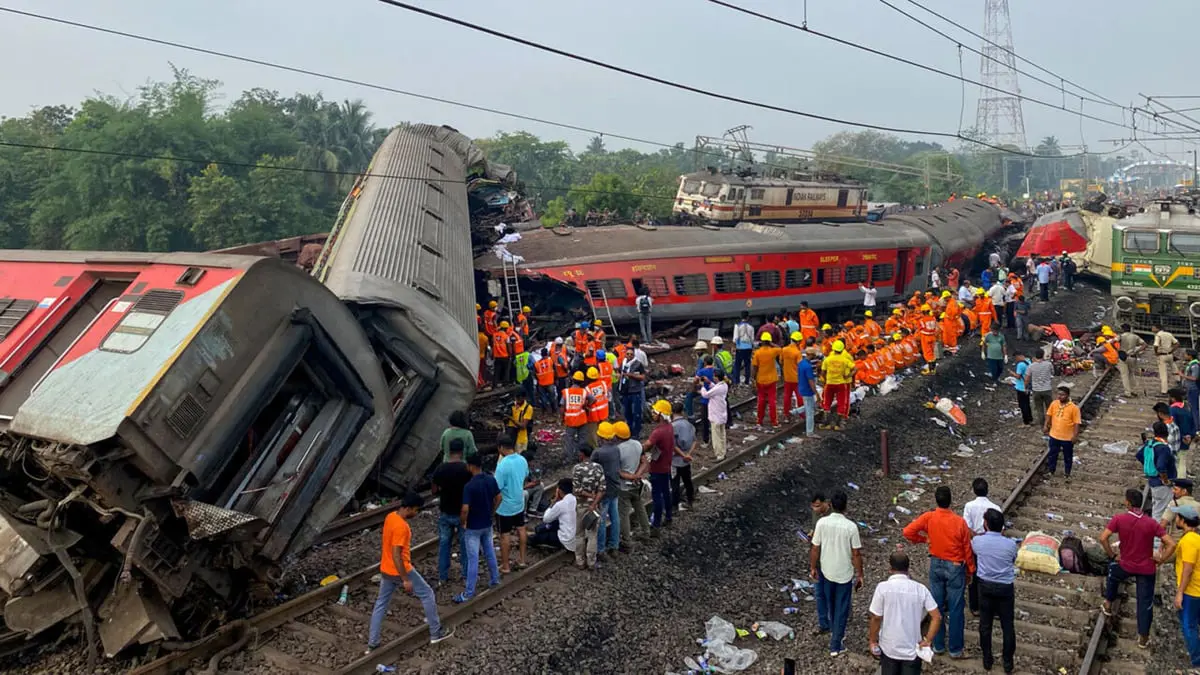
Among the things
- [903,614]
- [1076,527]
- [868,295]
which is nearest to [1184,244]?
[868,295]

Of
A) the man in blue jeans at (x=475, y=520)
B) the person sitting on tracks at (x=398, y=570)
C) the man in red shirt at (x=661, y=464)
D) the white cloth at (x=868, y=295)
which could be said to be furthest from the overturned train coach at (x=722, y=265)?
the person sitting on tracks at (x=398, y=570)

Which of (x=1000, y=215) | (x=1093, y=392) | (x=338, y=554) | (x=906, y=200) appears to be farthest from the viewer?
(x=906, y=200)

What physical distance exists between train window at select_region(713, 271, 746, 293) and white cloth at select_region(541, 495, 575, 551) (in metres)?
12.3

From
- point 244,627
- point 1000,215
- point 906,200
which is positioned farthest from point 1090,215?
point 906,200

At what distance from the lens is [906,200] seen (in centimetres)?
7206

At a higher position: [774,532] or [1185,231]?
[1185,231]

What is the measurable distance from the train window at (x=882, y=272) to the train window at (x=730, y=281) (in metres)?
5.02

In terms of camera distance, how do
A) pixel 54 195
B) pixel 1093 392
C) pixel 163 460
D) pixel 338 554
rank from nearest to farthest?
1. pixel 163 460
2. pixel 338 554
3. pixel 1093 392
4. pixel 54 195

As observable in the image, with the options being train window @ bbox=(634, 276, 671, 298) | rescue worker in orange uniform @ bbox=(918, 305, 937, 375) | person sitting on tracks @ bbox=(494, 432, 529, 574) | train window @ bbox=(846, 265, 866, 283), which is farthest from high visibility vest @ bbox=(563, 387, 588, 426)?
train window @ bbox=(846, 265, 866, 283)

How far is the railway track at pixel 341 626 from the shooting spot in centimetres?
687

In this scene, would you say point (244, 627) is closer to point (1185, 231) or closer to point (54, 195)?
point (1185, 231)

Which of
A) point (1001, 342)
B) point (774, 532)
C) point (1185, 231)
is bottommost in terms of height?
point (774, 532)

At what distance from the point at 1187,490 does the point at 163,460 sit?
8404 millimetres

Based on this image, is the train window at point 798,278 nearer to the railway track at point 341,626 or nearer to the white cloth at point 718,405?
the white cloth at point 718,405
